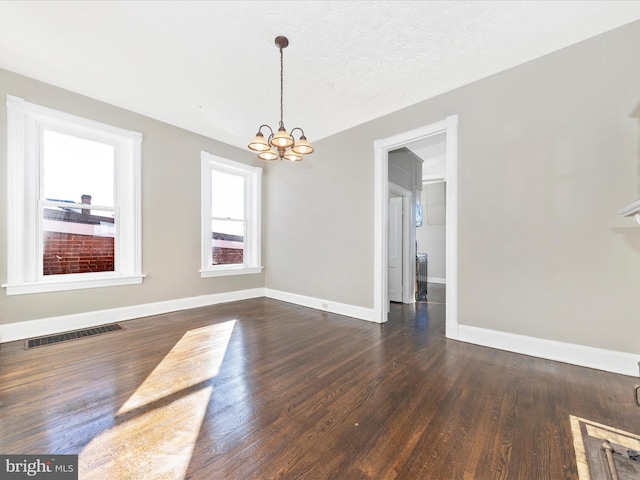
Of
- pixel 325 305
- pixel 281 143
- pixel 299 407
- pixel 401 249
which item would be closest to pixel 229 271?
pixel 325 305

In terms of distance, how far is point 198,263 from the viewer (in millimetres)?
4605

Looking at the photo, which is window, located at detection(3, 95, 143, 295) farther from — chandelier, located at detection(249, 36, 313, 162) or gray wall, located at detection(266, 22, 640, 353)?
gray wall, located at detection(266, 22, 640, 353)

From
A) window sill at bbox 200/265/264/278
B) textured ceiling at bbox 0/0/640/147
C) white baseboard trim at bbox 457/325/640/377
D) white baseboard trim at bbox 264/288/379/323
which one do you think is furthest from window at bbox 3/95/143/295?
white baseboard trim at bbox 457/325/640/377

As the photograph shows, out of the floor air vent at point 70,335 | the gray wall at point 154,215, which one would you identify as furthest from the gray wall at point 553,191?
the floor air vent at point 70,335

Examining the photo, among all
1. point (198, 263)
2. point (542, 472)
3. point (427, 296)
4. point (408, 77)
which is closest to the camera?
point (542, 472)

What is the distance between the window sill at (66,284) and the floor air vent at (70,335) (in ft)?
1.84

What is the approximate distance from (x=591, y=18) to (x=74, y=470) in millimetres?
4811

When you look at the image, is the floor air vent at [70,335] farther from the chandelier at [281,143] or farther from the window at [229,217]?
Answer: the chandelier at [281,143]

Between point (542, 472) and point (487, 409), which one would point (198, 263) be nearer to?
point (487, 409)

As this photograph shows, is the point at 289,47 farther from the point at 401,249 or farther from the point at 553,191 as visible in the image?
the point at 401,249

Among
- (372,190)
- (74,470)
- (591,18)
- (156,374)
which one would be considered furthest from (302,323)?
(591,18)

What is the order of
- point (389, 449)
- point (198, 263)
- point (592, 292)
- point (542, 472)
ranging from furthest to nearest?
point (198, 263) → point (592, 292) → point (389, 449) → point (542, 472)

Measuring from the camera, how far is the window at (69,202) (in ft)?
9.86

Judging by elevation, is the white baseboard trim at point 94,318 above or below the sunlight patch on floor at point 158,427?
above
